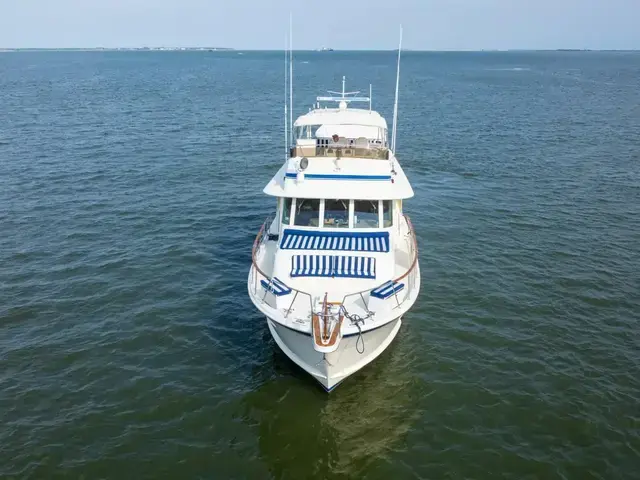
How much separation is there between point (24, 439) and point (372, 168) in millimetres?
12617

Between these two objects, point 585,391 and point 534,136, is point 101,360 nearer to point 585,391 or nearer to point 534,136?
point 585,391

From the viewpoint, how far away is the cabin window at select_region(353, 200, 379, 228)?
16.8 metres

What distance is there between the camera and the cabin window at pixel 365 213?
16.8 metres

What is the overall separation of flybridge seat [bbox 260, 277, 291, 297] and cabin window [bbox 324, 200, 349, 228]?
284 centimetres

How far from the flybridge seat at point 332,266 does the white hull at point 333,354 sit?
5.55 feet

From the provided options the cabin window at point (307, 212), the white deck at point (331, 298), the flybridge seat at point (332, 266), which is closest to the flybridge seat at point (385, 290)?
the white deck at point (331, 298)

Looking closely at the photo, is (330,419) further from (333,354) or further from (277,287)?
(277,287)

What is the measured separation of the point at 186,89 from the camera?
8588 cm

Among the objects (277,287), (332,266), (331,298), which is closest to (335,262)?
(332,266)

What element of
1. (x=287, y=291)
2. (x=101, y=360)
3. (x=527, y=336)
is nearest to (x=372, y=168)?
(x=287, y=291)

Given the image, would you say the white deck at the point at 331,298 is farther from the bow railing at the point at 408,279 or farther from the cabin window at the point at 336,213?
the cabin window at the point at 336,213

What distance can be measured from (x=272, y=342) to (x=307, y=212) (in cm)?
442

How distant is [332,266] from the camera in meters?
15.4

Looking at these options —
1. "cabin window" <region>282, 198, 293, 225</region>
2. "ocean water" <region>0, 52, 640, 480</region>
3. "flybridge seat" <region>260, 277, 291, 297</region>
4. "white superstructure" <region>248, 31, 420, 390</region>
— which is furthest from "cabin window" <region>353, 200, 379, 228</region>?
"ocean water" <region>0, 52, 640, 480</region>
